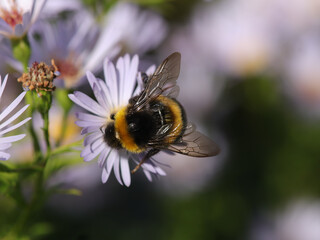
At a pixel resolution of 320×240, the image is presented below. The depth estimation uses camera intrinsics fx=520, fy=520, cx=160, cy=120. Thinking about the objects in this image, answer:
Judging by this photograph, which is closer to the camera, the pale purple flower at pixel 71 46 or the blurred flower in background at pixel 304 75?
the pale purple flower at pixel 71 46

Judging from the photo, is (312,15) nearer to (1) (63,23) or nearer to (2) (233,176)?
(2) (233,176)

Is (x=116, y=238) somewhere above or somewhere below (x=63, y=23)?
below

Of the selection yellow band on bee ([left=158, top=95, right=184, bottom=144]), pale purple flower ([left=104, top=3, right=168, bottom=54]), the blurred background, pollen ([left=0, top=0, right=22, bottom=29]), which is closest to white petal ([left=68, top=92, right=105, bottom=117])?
yellow band on bee ([left=158, top=95, right=184, bottom=144])

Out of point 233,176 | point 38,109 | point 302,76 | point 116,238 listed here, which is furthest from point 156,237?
point 38,109

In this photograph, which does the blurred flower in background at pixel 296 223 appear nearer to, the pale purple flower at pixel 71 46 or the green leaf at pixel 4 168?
the pale purple flower at pixel 71 46

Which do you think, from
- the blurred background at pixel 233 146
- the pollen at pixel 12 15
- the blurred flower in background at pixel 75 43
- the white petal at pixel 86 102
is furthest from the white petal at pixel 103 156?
the blurred background at pixel 233 146

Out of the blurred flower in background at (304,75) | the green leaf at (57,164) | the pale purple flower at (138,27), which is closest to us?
the green leaf at (57,164)
